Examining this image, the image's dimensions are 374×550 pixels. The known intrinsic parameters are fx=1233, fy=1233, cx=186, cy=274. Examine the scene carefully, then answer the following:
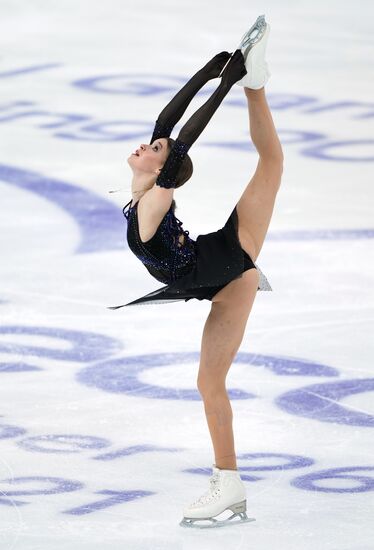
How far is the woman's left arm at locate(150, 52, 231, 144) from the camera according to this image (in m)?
4.09

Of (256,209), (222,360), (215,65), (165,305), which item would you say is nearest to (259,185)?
(256,209)

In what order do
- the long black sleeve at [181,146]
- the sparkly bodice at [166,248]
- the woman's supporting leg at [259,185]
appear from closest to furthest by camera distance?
the long black sleeve at [181,146] < the sparkly bodice at [166,248] < the woman's supporting leg at [259,185]

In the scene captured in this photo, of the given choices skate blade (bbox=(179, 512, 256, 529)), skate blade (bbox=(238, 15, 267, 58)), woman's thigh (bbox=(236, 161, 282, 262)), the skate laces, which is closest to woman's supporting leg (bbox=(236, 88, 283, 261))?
woman's thigh (bbox=(236, 161, 282, 262))

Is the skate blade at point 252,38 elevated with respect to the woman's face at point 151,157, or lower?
elevated

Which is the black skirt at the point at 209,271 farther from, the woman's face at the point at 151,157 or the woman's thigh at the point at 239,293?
the woman's face at the point at 151,157

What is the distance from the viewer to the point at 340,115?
9.16 meters

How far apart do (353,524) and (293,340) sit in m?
2.07

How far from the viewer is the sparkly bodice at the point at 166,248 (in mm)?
3988

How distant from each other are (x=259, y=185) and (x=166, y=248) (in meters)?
0.44

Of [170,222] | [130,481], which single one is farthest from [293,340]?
[170,222]

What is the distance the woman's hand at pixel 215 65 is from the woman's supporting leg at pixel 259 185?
126mm

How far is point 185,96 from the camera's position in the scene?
4.10 meters

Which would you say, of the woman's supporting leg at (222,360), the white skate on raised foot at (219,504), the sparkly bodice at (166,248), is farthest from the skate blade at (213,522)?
the sparkly bodice at (166,248)

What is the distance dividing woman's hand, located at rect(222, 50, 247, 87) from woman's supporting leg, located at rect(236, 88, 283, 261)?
195 millimetres
